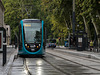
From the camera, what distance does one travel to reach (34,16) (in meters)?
90.1

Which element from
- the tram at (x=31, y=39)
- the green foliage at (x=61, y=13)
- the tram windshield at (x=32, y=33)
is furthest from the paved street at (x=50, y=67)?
the green foliage at (x=61, y=13)

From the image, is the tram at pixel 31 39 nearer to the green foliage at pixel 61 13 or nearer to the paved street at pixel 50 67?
the paved street at pixel 50 67

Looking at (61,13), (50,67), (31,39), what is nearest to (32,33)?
(31,39)

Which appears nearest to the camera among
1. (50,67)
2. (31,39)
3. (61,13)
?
(50,67)

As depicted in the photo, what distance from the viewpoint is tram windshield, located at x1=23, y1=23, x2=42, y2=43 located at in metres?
24.0

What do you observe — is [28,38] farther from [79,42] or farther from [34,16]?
[34,16]

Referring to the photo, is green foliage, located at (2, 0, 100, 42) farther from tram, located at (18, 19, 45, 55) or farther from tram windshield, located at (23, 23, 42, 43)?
tram, located at (18, 19, 45, 55)

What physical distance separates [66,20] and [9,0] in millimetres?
22318

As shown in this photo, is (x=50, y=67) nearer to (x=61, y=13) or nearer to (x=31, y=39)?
(x=31, y=39)

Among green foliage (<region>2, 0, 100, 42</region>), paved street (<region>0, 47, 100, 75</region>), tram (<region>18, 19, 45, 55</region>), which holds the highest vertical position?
green foliage (<region>2, 0, 100, 42</region>)

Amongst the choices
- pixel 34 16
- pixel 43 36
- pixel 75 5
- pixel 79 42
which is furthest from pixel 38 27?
pixel 34 16

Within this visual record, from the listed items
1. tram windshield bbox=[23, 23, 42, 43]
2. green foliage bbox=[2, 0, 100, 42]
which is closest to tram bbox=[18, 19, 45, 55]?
tram windshield bbox=[23, 23, 42, 43]

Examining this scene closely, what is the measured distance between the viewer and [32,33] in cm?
2412

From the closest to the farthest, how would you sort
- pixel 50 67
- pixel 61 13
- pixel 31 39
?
1. pixel 50 67
2. pixel 31 39
3. pixel 61 13
